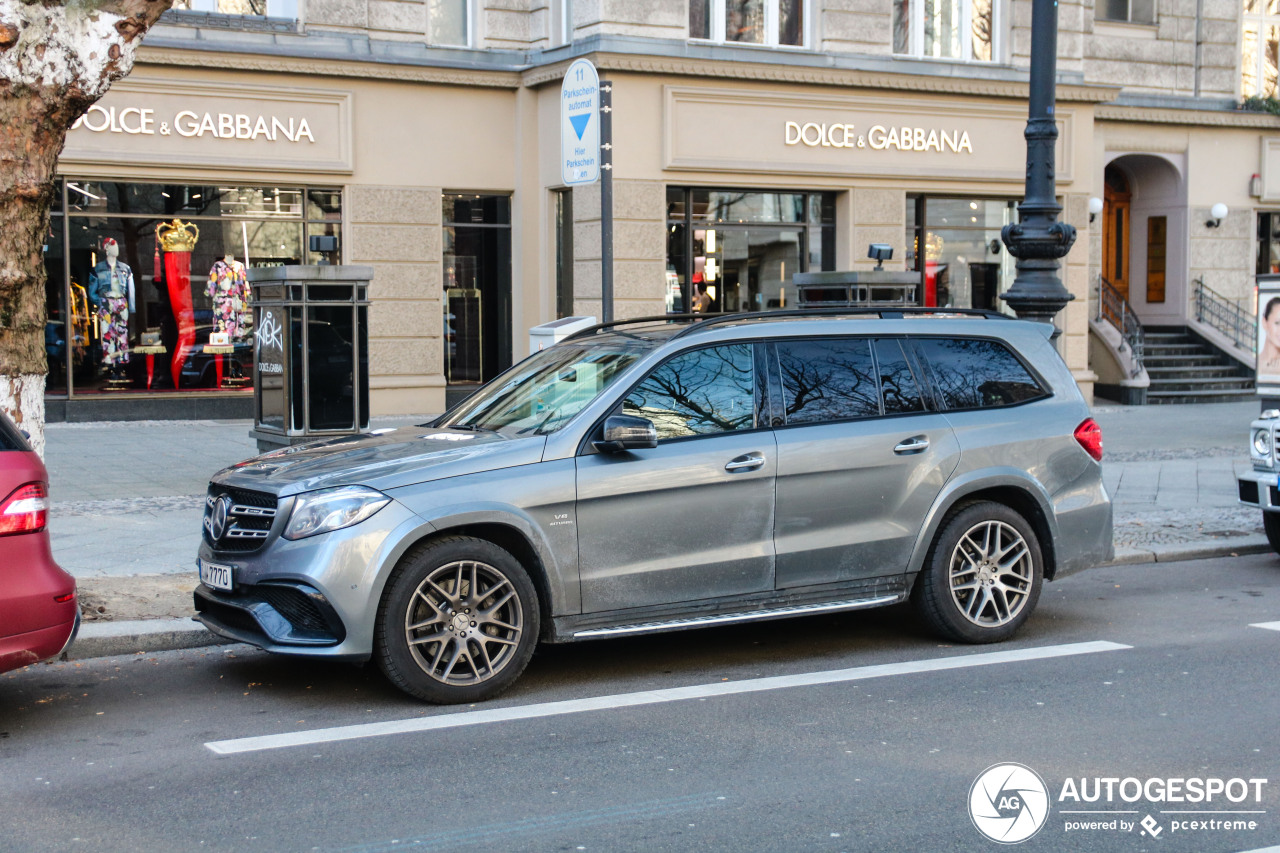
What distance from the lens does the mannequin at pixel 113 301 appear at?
17.6 m

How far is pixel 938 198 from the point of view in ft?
68.9

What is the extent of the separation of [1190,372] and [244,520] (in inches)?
800

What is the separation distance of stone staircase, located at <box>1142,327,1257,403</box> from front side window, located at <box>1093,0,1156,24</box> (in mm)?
5428

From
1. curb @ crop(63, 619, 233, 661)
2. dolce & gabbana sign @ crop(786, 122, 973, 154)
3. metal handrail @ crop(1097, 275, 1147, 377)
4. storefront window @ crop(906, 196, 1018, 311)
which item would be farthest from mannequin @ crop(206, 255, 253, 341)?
metal handrail @ crop(1097, 275, 1147, 377)

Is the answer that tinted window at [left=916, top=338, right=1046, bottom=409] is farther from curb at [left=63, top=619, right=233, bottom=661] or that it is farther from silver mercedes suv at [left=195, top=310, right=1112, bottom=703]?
curb at [left=63, top=619, right=233, bottom=661]

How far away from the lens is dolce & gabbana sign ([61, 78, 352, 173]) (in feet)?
56.0

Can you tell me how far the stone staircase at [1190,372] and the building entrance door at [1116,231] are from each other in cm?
175

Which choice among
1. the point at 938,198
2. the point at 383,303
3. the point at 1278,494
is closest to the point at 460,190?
the point at 383,303

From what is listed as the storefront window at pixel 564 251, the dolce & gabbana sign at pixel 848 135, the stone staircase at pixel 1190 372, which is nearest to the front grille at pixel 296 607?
the dolce & gabbana sign at pixel 848 135

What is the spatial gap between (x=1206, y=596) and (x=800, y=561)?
3.42m

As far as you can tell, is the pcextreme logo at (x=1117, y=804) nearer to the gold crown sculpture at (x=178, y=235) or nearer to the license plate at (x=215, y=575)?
the license plate at (x=215, y=575)

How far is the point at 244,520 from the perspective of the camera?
6.25 meters

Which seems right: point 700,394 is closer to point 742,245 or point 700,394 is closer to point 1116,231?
point 742,245

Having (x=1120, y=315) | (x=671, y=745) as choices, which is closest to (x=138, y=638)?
(x=671, y=745)
